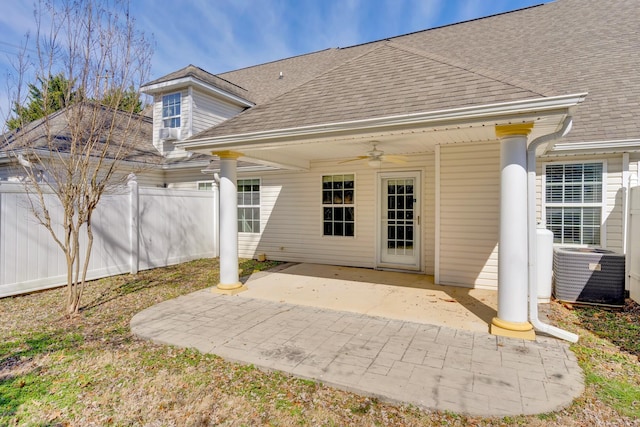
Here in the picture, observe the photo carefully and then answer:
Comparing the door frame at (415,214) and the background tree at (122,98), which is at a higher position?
the background tree at (122,98)

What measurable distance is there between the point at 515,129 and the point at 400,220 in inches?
164

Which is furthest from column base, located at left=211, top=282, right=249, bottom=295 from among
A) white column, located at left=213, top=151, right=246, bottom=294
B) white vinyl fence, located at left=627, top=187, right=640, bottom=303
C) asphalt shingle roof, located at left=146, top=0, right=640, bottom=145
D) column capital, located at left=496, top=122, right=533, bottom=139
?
white vinyl fence, located at left=627, top=187, right=640, bottom=303

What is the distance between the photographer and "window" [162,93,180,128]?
11.7 meters

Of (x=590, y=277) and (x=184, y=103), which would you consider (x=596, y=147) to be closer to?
(x=590, y=277)

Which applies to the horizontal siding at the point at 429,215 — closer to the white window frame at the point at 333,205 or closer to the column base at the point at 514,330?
the white window frame at the point at 333,205

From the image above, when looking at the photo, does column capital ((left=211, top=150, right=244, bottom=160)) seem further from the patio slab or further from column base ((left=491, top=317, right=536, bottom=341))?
column base ((left=491, top=317, right=536, bottom=341))

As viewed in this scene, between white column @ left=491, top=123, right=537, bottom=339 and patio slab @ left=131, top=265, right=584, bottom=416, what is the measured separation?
0.26 metres

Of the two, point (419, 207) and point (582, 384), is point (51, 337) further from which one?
point (419, 207)

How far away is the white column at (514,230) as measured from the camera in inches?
156

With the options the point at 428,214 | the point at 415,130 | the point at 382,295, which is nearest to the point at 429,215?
the point at 428,214

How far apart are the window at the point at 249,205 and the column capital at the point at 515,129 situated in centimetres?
706

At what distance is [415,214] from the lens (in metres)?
7.70

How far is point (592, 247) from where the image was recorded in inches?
238

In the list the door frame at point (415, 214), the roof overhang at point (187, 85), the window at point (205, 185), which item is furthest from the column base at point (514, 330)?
the roof overhang at point (187, 85)
